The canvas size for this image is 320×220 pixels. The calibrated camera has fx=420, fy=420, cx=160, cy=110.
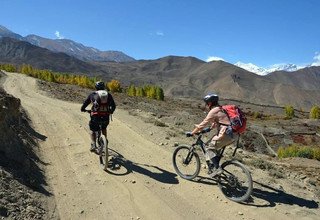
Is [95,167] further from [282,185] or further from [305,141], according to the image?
[305,141]

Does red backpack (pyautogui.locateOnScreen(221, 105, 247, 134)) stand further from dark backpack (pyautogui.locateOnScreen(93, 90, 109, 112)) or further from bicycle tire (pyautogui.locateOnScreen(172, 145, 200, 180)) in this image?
dark backpack (pyautogui.locateOnScreen(93, 90, 109, 112))

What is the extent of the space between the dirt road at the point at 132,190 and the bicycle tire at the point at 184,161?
10.0 inches

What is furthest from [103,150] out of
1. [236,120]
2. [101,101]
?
[236,120]

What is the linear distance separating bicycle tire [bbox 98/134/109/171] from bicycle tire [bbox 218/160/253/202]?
13.7ft

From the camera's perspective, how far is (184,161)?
15.0 m

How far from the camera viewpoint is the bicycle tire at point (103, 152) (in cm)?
1479

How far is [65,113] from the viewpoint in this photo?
26.3 meters

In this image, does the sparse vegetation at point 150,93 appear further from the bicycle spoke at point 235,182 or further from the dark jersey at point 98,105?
the bicycle spoke at point 235,182

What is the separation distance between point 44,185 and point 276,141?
55.7 m

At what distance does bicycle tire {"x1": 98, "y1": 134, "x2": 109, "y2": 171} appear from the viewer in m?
14.8

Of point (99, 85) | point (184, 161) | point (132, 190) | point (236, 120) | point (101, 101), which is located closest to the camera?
point (236, 120)

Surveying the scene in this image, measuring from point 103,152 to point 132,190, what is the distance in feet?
8.97

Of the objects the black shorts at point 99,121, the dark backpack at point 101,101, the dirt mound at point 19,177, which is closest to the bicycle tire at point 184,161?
the black shorts at point 99,121

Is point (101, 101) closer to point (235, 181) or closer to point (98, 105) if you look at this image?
point (98, 105)
